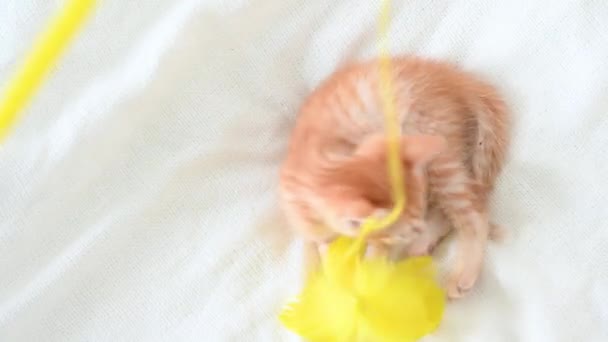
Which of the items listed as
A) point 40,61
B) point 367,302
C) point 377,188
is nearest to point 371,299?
point 367,302

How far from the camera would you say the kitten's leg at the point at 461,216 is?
3.43 feet

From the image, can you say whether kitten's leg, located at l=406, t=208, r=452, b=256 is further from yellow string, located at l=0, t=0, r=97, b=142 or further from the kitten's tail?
yellow string, located at l=0, t=0, r=97, b=142

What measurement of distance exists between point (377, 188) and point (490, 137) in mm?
233

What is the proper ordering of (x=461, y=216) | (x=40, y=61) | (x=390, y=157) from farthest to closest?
(x=461, y=216) < (x=390, y=157) < (x=40, y=61)

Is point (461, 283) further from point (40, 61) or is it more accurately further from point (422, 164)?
point (40, 61)

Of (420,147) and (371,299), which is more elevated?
(420,147)

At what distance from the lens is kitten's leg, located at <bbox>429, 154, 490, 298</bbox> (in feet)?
3.43

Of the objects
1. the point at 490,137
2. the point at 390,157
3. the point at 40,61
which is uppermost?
the point at 40,61

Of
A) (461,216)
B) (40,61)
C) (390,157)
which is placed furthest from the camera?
(461,216)

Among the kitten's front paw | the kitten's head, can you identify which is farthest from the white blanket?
the kitten's head

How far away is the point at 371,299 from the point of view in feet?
3.16

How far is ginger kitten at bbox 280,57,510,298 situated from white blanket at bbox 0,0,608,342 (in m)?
0.04

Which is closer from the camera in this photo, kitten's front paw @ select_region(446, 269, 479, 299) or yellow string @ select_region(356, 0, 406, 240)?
yellow string @ select_region(356, 0, 406, 240)

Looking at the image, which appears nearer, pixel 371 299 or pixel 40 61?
pixel 40 61
